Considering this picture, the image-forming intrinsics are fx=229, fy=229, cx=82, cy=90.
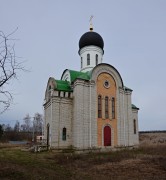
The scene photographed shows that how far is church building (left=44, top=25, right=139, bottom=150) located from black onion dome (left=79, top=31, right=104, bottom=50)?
4.07 m

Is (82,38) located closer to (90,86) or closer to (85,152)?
(90,86)

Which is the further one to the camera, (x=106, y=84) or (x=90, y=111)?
(x=106, y=84)

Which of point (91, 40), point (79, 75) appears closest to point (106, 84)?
point (79, 75)

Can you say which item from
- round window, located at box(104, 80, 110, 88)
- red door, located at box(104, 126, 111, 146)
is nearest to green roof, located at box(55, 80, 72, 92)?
round window, located at box(104, 80, 110, 88)

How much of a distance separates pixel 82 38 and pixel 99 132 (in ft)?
39.5

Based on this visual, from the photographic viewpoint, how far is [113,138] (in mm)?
24016

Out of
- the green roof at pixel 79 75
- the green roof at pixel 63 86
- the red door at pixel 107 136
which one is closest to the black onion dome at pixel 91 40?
the green roof at pixel 79 75

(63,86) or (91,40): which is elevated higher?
(91,40)

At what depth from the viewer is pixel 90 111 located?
23000 mm

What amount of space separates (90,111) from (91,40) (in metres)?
9.50

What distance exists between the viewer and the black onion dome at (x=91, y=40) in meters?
27.8

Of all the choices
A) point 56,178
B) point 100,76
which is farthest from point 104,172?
point 100,76

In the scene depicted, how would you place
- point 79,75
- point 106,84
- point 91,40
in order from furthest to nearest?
point 91,40 < point 79,75 < point 106,84

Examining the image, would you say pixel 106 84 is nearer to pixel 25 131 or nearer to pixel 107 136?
pixel 107 136
